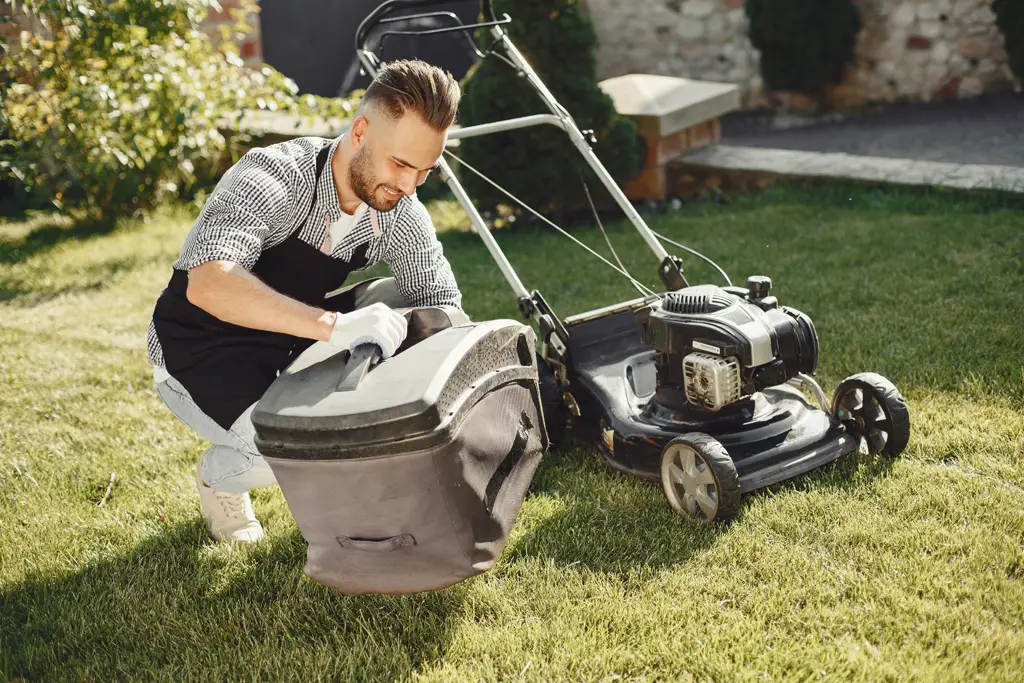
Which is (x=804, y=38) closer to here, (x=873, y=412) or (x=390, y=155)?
(x=873, y=412)

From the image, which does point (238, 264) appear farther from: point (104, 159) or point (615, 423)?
point (104, 159)

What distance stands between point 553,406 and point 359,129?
3.67 feet

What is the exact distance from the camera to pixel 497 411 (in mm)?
2215

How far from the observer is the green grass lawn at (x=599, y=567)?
2166 mm

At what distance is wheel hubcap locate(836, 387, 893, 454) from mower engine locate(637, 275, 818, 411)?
0.23m

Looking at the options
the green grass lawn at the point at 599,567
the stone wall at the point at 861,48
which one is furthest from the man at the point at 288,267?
the stone wall at the point at 861,48

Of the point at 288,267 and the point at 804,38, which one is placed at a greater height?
the point at 288,267

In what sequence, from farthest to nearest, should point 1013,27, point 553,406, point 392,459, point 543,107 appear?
point 1013,27
point 543,107
point 553,406
point 392,459

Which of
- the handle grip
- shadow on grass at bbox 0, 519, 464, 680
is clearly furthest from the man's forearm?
shadow on grass at bbox 0, 519, 464, 680

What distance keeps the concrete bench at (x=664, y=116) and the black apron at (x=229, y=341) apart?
3.85 meters

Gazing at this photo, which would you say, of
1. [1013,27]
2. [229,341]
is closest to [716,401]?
[229,341]

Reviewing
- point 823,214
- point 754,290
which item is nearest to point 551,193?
point 823,214

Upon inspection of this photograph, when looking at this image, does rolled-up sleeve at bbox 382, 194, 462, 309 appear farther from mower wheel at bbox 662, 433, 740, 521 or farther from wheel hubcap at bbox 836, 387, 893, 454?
wheel hubcap at bbox 836, 387, 893, 454

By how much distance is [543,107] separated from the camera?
562 centimetres
